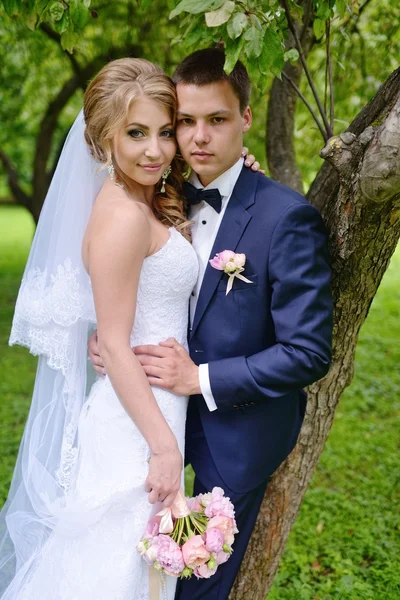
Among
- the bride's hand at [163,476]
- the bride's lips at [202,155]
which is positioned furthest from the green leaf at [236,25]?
the bride's hand at [163,476]

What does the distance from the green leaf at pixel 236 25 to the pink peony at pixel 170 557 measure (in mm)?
1638

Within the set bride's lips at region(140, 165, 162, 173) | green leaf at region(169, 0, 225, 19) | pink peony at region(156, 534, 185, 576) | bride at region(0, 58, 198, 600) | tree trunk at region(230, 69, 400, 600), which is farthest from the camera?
bride's lips at region(140, 165, 162, 173)

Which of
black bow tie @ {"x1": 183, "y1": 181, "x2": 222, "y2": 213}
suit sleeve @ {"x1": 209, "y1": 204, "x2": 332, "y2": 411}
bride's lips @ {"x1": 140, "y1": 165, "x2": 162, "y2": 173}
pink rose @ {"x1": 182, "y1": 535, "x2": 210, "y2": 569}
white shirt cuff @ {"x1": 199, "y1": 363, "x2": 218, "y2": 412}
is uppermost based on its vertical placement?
bride's lips @ {"x1": 140, "y1": 165, "x2": 162, "y2": 173}

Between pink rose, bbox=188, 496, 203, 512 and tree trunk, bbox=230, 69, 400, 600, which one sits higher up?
tree trunk, bbox=230, 69, 400, 600

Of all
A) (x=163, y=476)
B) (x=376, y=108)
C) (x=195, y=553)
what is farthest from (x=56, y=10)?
(x=195, y=553)

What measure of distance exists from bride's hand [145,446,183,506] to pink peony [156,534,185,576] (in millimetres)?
151

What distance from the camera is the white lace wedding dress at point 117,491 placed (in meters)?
2.31

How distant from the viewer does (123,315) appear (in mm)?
2201

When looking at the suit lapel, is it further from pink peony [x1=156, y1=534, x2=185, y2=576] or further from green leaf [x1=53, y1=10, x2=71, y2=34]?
green leaf [x1=53, y1=10, x2=71, y2=34]

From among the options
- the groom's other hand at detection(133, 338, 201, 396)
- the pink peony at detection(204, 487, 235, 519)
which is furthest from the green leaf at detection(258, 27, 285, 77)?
the pink peony at detection(204, 487, 235, 519)

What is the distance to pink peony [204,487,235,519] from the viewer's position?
223cm

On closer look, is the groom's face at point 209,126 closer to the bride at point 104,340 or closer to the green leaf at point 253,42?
the bride at point 104,340

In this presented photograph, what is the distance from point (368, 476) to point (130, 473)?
3290 millimetres

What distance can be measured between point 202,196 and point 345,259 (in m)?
0.59
